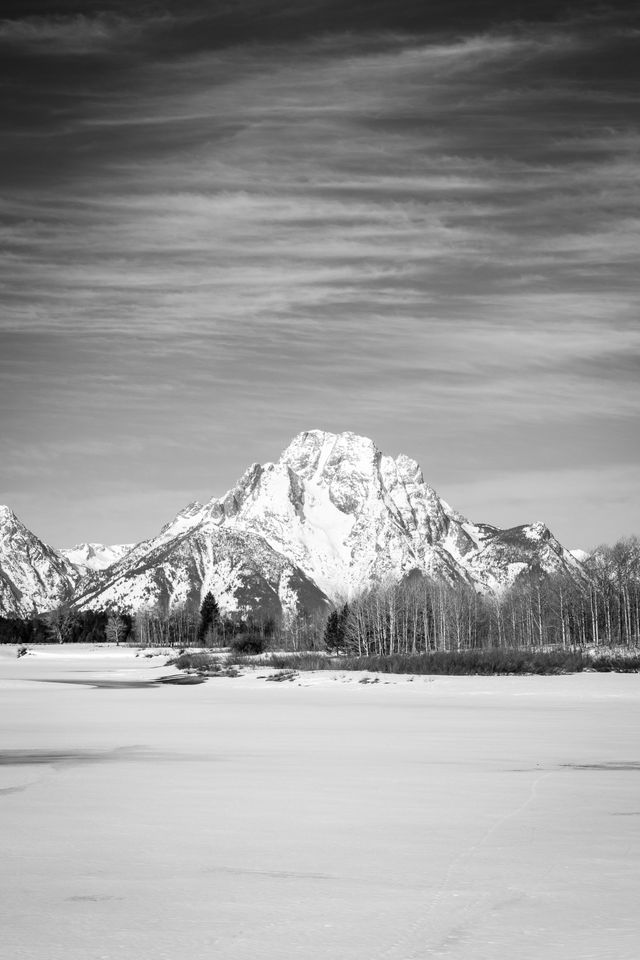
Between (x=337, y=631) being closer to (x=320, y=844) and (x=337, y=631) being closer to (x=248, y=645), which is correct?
(x=248, y=645)

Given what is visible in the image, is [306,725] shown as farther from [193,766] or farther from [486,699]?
[486,699]

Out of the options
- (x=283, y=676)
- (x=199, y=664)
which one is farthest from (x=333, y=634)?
(x=283, y=676)

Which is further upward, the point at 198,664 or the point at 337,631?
the point at 337,631

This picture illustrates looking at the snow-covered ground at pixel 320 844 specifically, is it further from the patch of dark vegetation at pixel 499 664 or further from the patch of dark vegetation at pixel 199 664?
the patch of dark vegetation at pixel 199 664

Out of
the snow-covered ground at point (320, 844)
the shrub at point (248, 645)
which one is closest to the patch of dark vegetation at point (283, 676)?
the snow-covered ground at point (320, 844)

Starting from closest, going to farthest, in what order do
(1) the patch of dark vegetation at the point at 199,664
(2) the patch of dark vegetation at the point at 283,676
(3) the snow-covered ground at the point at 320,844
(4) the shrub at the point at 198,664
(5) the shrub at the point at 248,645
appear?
(3) the snow-covered ground at the point at 320,844 → (2) the patch of dark vegetation at the point at 283,676 → (1) the patch of dark vegetation at the point at 199,664 → (4) the shrub at the point at 198,664 → (5) the shrub at the point at 248,645

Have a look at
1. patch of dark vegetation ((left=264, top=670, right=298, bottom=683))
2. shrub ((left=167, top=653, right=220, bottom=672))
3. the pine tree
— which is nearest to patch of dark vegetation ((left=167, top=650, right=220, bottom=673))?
shrub ((left=167, top=653, right=220, bottom=672))

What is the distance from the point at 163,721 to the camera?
3731cm

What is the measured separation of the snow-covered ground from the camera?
9469mm

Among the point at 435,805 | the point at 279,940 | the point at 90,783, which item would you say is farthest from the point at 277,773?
the point at 279,940

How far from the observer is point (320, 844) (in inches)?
552

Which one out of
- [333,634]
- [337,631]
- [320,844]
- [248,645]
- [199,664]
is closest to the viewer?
[320,844]

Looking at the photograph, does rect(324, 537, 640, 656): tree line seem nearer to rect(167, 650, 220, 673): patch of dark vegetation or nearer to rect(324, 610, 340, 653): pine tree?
rect(324, 610, 340, 653): pine tree

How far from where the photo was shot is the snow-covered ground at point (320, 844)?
947 centimetres
